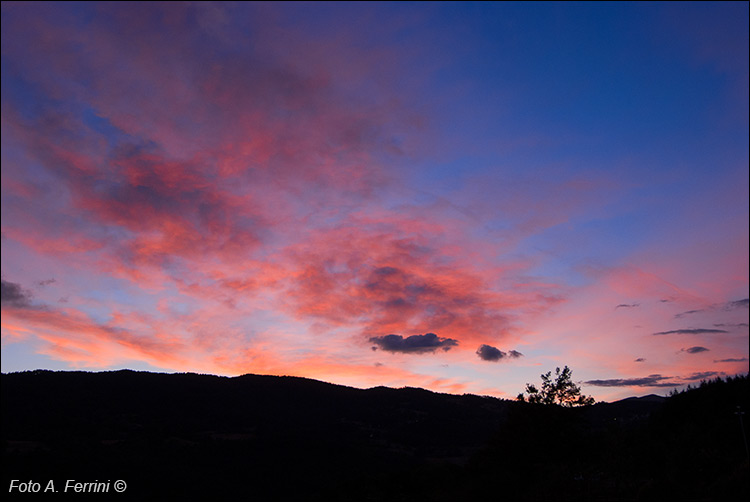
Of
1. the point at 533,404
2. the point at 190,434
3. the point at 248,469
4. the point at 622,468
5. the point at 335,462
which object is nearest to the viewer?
the point at 622,468

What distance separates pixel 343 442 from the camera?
82.8 m

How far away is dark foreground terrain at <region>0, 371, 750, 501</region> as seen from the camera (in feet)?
78.5

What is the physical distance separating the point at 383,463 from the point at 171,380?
227 ft

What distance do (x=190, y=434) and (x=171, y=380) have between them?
39040 mm

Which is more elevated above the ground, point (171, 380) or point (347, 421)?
point (171, 380)

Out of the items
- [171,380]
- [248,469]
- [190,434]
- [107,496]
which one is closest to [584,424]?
[107,496]

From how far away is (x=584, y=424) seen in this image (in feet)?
120

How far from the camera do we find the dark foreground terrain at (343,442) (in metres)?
23.9

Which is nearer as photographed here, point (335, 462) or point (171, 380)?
point (335, 462)

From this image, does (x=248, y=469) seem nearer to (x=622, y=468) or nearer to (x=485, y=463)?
(x=485, y=463)

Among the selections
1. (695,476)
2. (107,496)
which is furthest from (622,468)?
(107,496)

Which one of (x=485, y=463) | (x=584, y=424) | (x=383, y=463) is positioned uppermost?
(x=584, y=424)

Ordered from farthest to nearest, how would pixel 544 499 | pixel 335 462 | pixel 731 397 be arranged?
pixel 335 462, pixel 731 397, pixel 544 499

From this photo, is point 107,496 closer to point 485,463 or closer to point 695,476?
point 485,463
